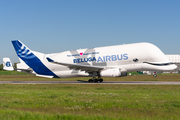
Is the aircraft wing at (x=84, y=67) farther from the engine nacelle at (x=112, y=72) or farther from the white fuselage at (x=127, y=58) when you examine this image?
the white fuselage at (x=127, y=58)

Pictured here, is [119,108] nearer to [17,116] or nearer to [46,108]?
[46,108]

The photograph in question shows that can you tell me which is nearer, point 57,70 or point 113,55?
point 113,55

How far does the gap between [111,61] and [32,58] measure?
49.7ft

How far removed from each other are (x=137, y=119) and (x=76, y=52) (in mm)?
29369

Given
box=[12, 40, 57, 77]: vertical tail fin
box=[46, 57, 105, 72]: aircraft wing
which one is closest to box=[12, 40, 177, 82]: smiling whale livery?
box=[46, 57, 105, 72]: aircraft wing

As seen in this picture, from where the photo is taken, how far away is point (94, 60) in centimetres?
3500

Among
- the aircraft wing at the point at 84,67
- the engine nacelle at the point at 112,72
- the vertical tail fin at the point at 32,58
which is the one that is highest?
the vertical tail fin at the point at 32,58

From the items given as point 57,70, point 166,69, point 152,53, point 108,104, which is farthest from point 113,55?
point 108,104

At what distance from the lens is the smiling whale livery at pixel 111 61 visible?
3256 centimetres

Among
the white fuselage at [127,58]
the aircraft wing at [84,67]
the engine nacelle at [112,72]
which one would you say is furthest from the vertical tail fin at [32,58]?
the engine nacelle at [112,72]

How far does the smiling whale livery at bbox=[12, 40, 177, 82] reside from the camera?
32.6 m

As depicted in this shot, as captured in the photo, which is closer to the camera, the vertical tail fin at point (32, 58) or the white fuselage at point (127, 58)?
the white fuselage at point (127, 58)

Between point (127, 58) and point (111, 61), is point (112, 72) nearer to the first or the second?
point (111, 61)

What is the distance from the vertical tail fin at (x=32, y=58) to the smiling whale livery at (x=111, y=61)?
276mm
